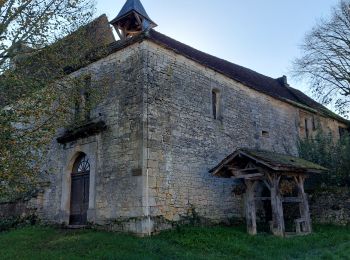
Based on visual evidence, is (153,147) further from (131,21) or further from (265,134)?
(265,134)

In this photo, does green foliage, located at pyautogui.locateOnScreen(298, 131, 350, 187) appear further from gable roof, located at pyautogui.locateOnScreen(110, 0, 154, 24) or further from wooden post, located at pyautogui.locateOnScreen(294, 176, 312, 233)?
gable roof, located at pyautogui.locateOnScreen(110, 0, 154, 24)

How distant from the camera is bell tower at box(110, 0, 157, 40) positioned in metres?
13.5

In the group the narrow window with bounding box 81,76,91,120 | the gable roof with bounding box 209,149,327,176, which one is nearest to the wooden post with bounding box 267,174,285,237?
the gable roof with bounding box 209,149,327,176

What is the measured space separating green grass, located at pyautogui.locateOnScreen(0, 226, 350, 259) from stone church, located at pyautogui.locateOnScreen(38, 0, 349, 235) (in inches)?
31.6

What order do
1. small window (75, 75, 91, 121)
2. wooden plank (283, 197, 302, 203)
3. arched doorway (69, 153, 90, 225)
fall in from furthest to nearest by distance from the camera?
1. arched doorway (69, 153, 90, 225)
2. wooden plank (283, 197, 302, 203)
3. small window (75, 75, 91, 121)

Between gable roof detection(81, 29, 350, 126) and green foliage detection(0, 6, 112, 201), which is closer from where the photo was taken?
green foliage detection(0, 6, 112, 201)

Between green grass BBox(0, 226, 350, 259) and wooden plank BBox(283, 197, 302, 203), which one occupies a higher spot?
wooden plank BBox(283, 197, 302, 203)

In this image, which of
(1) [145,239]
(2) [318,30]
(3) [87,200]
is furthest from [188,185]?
(2) [318,30]

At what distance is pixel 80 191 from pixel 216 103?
5701 mm

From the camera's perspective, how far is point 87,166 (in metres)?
12.1

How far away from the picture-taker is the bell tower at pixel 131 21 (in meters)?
13.5

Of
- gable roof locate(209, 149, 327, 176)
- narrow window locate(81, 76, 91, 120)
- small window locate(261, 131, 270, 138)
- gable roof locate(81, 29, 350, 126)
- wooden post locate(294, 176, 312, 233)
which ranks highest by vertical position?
gable roof locate(81, 29, 350, 126)

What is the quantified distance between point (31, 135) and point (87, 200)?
16.2ft

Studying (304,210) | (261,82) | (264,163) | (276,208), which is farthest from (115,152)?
(261,82)
